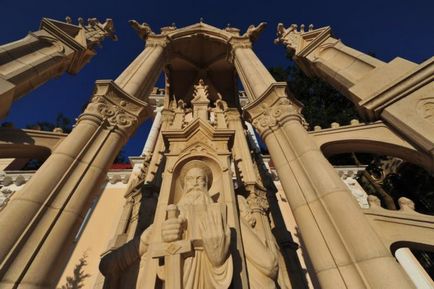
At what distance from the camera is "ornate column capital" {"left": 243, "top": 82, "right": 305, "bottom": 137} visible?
168 inches

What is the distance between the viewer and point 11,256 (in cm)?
232

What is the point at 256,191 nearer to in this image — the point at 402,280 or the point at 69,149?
the point at 402,280

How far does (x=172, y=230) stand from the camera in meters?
2.29

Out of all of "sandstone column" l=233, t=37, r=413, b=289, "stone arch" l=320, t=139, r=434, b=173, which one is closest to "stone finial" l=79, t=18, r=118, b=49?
"sandstone column" l=233, t=37, r=413, b=289

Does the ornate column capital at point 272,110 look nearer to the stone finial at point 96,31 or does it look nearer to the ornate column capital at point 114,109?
the ornate column capital at point 114,109

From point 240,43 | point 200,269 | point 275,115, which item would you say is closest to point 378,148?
point 275,115

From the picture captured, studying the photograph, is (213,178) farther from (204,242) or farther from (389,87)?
(389,87)

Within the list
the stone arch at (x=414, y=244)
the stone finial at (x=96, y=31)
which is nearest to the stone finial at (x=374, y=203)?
the stone arch at (x=414, y=244)

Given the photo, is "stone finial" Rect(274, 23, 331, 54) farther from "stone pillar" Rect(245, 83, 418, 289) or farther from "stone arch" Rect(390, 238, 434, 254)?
"stone arch" Rect(390, 238, 434, 254)

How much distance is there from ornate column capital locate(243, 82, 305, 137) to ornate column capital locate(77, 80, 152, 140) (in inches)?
92.0

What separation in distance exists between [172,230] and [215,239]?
459mm

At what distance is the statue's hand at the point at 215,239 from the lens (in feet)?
7.26

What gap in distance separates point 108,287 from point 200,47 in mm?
9172

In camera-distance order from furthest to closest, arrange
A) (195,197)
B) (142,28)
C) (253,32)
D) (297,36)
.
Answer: (253,32) < (142,28) < (297,36) < (195,197)
